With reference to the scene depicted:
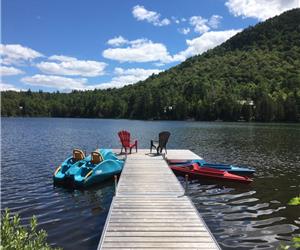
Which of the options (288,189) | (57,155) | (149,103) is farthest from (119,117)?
(288,189)

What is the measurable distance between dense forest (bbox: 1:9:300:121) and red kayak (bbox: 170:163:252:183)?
88720mm

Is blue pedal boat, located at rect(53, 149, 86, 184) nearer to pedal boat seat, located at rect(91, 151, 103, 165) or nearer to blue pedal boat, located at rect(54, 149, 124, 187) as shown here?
blue pedal boat, located at rect(54, 149, 124, 187)

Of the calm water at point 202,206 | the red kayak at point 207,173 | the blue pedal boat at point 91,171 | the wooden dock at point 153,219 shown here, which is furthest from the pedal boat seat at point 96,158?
the red kayak at point 207,173

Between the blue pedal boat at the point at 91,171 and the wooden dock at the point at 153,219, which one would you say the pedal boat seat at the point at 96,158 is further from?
the wooden dock at the point at 153,219

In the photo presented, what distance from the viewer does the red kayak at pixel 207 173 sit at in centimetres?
1825

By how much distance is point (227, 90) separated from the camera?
138875 millimetres

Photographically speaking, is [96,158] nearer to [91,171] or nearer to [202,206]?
[91,171]

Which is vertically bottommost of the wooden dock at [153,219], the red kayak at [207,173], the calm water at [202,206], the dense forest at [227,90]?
the calm water at [202,206]

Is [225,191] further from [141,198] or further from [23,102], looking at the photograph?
[23,102]

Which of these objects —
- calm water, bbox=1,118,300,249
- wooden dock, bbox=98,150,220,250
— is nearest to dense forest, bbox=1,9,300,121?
calm water, bbox=1,118,300,249

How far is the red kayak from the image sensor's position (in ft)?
59.9

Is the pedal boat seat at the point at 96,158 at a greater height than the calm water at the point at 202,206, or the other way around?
the pedal boat seat at the point at 96,158

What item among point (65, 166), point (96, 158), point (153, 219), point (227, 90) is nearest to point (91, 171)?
point (96, 158)

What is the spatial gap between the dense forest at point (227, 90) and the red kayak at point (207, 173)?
88.7 m
